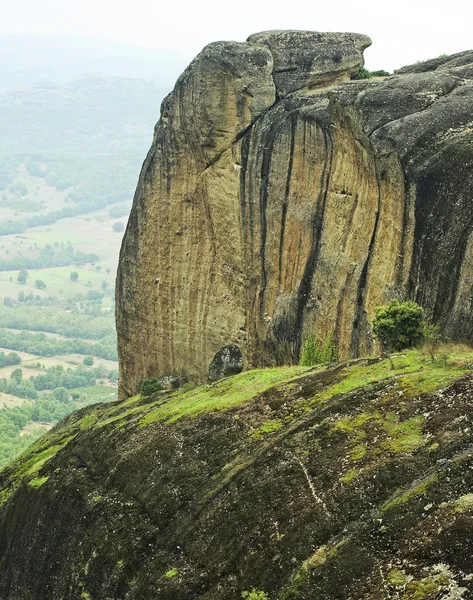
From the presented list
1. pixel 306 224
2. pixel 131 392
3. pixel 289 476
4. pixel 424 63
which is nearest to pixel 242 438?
pixel 289 476

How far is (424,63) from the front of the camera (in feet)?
160

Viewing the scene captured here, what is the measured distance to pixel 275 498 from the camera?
1117 inches

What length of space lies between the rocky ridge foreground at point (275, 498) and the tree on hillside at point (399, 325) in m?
2.48

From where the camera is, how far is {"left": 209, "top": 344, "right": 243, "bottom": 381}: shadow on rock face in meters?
50.8

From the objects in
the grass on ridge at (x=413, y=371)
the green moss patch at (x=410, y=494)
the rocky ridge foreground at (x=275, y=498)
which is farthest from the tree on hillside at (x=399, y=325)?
the green moss patch at (x=410, y=494)

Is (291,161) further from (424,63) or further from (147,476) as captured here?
(147,476)

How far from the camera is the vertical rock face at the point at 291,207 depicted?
39.4 meters

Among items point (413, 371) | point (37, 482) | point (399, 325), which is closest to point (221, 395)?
point (399, 325)

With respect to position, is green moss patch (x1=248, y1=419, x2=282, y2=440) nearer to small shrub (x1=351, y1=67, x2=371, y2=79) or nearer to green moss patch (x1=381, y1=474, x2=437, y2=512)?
green moss patch (x1=381, y1=474, x2=437, y2=512)

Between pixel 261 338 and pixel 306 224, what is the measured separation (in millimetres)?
6715

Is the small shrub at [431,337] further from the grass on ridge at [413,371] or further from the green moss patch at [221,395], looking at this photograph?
the green moss patch at [221,395]

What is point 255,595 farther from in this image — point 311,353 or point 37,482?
point 311,353

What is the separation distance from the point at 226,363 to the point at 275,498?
23.0 metres

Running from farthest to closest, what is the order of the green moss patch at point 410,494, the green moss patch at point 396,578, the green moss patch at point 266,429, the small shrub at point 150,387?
the small shrub at point 150,387
the green moss patch at point 266,429
the green moss patch at point 410,494
the green moss patch at point 396,578
